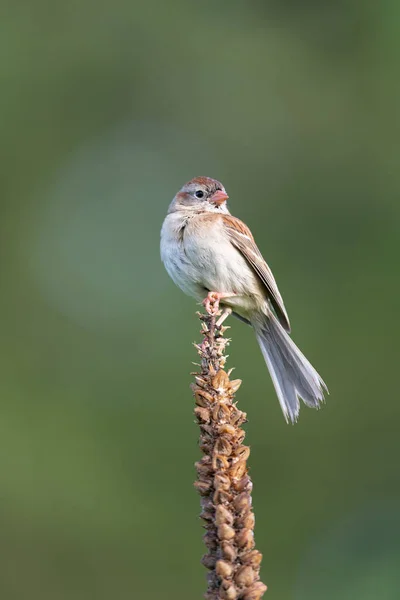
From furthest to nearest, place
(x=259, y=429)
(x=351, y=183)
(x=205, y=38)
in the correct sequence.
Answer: (x=205, y=38) < (x=351, y=183) < (x=259, y=429)

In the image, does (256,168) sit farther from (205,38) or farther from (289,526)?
(289,526)

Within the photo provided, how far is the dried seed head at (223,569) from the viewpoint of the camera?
1941 millimetres

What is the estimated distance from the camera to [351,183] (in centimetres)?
904

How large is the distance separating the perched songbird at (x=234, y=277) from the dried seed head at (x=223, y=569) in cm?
246

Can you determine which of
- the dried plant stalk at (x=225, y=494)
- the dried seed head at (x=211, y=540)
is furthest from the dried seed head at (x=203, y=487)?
the dried seed head at (x=211, y=540)

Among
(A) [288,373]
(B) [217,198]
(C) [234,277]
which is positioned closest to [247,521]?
(A) [288,373]

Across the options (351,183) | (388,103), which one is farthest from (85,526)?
(388,103)

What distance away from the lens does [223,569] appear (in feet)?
6.39

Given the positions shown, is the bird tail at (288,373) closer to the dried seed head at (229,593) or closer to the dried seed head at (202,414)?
the dried seed head at (202,414)

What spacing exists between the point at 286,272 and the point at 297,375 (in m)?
3.80

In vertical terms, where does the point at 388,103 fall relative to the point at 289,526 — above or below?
above

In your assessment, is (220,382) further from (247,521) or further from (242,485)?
(247,521)

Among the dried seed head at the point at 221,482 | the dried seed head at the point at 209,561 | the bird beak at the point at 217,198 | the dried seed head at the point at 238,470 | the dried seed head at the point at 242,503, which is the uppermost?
the bird beak at the point at 217,198

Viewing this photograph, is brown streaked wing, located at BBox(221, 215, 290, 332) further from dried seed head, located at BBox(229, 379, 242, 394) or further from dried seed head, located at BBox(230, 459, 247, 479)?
dried seed head, located at BBox(230, 459, 247, 479)
